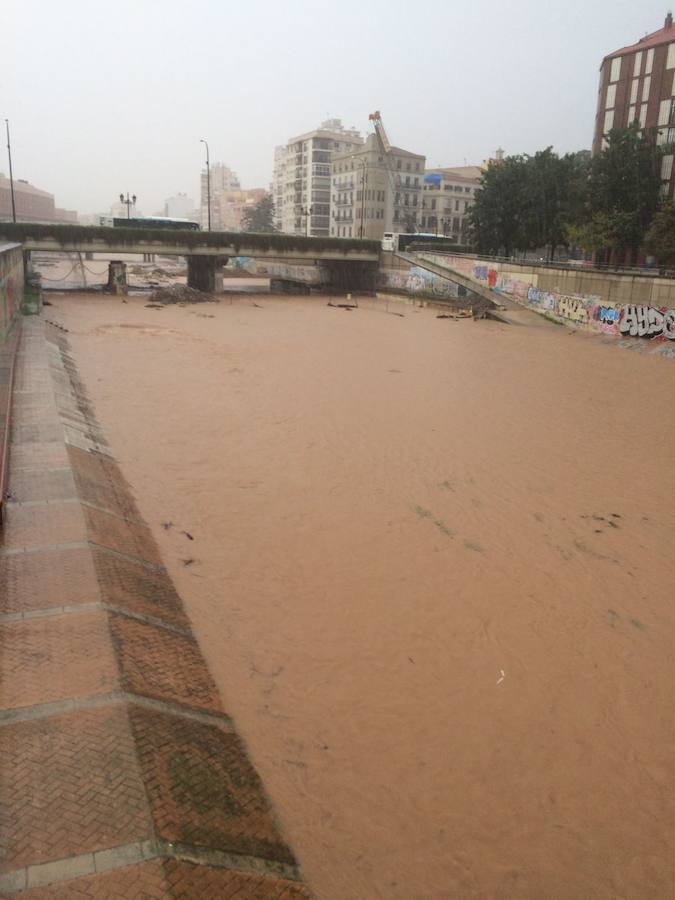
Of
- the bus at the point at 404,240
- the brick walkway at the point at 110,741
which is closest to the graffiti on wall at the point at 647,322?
the bus at the point at 404,240

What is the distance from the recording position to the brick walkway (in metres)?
4.57

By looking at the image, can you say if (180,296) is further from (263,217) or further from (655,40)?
(263,217)

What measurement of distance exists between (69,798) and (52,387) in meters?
15.0

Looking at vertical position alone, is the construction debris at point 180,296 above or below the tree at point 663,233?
below

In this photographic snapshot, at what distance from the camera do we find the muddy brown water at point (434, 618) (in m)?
6.07

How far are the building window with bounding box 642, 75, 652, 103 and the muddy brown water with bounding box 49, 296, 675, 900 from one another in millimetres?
50564

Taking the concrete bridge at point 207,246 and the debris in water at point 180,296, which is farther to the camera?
the debris in water at point 180,296

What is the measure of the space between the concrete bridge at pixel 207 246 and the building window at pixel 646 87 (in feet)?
88.5

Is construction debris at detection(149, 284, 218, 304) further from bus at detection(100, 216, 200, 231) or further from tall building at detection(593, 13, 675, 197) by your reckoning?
tall building at detection(593, 13, 675, 197)

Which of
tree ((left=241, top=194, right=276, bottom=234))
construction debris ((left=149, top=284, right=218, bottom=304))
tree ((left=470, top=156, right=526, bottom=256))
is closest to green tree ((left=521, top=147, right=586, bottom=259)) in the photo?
tree ((left=470, top=156, right=526, bottom=256))

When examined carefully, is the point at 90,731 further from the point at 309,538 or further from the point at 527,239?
the point at 527,239

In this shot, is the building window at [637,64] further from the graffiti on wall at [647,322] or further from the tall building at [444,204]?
the tall building at [444,204]

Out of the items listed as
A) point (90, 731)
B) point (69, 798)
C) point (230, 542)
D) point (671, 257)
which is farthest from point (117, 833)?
point (671, 257)

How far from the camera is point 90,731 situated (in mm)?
5688
